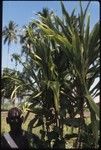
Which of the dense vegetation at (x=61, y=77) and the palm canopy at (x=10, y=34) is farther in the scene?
the palm canopy at (x=10, y=34)

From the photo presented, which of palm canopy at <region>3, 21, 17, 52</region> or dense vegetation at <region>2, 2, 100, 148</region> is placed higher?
palm canopy at <region>3, 21, 17, 52</region>

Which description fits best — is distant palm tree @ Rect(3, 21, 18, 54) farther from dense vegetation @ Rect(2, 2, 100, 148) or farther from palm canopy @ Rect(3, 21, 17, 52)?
dense vegetation @ Rect(2, 2, 100, 148)

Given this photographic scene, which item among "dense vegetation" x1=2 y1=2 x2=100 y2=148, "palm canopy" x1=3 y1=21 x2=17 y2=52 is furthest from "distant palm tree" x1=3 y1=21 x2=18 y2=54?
"dense vegetation" x1=2 y1=2 x2=100 y2=148

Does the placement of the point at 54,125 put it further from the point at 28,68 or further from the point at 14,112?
the point at 14,112

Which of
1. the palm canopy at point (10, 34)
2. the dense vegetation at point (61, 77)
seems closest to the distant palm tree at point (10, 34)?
the palm canopy at point (10, 34)

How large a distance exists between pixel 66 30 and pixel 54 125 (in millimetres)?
940

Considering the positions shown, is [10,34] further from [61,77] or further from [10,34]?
Answer: [61,77]

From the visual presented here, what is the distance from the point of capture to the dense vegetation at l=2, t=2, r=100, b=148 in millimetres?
4082

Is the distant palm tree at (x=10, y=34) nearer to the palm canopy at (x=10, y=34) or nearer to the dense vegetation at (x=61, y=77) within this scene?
the palm canopy at (x=10, y=34)

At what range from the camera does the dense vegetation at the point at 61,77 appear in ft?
13.4

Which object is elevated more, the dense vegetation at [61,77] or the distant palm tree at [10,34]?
the distant palm tree at [10,34]

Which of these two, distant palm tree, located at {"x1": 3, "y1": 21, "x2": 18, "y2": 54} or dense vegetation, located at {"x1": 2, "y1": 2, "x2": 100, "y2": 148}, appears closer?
dense vegetation, located at {"x1": 2, "y1": 2, "x2": 100, "y2": 148}

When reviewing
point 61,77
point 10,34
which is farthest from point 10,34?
point 61,77

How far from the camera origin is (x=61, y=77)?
14.6ft
